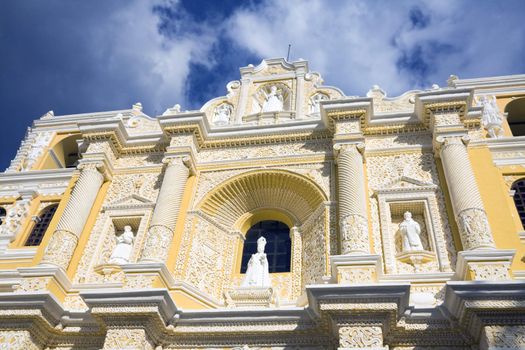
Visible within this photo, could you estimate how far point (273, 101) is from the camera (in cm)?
1421

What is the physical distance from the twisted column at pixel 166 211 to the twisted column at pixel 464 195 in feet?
19.2

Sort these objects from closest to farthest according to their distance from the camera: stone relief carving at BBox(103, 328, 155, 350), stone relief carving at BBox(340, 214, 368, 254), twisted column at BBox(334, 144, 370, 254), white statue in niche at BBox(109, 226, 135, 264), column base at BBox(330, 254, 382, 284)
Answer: stone relief carving at BBox(103, 328, 155, 350), column base at BBox(330, 254, 382, 284), stone relief carving at BBox(340, 214, 368, 254), twisted column at BBox(334, 144, 370, 254), white statue in niche at BBox(109, 226, 135, 264)

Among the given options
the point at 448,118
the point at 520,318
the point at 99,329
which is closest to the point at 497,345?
the point at 520,318

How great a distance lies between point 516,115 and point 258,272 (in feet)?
30.5

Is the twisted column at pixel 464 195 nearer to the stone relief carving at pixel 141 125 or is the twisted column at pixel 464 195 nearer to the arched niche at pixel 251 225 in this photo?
the arched niche at pixel 251 225

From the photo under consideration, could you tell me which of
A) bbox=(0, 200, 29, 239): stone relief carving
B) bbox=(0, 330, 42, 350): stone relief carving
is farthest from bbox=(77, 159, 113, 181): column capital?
bbox=(0, 330, 42, 350): stone relief carving

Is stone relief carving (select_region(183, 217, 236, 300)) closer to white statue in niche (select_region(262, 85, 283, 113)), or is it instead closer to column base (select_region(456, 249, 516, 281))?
white statue in niche (select_region(262, 85, 283, 113))

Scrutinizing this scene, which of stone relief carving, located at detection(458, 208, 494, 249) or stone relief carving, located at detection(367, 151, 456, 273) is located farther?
stone relief carving, located at detection(367, 151, 456, 273)

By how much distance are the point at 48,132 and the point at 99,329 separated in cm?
891

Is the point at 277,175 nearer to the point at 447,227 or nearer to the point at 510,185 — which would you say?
the point at 447,227

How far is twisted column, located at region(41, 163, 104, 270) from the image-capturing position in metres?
Answer: 10.4

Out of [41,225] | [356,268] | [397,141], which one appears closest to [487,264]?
[356,268]

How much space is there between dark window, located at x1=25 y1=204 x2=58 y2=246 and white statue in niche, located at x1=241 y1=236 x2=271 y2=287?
5.72m

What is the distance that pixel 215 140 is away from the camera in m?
12.9
